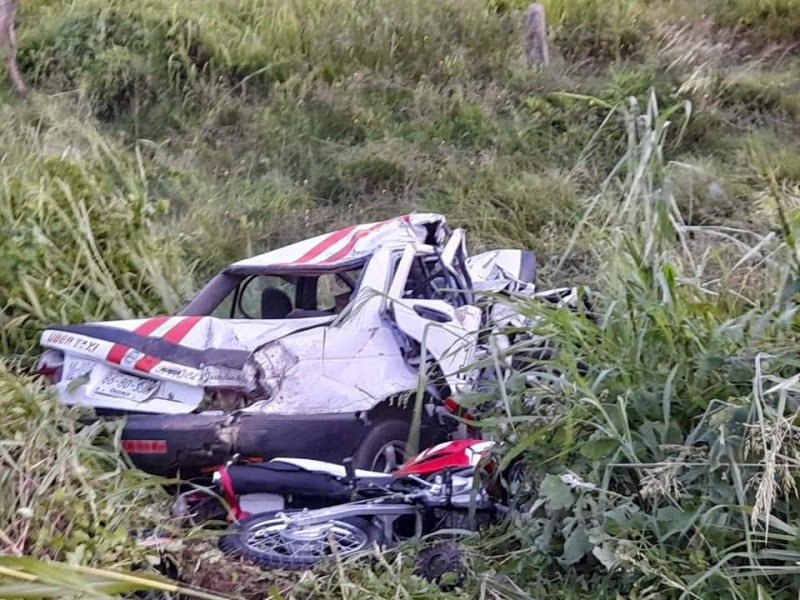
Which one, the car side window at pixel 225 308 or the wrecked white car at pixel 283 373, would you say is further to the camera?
the car side window at pixel 225 308

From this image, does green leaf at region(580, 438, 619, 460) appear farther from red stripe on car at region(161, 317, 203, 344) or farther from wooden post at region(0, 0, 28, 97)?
wooden post at region(0, 0, 28, 97)

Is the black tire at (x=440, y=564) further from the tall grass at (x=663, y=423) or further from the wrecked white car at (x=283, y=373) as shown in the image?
the wrecked white car at (x=283, y=373)

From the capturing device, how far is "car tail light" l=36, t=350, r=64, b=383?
539cm

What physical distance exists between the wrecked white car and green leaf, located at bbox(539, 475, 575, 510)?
1333 millimetres

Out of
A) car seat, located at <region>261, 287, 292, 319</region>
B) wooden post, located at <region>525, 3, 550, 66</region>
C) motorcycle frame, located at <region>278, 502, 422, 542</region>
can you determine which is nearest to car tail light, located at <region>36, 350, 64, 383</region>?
car seat, located at <region>261, 287, 292, 319</region>

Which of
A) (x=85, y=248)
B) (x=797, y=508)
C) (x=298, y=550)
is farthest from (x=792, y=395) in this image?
(x=85, y=248)

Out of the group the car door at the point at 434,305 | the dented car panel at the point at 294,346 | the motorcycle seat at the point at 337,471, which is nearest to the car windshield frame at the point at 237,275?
Result: the dented car panel at the point at 294,346

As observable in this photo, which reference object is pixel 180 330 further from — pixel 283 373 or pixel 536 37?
pixel 536 37

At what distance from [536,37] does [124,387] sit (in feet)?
30.4

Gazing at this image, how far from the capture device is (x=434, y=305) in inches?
221

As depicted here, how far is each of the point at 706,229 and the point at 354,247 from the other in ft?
10.1

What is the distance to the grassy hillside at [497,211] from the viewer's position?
326 centimetres

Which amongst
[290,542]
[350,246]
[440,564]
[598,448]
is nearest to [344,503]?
[290,542]

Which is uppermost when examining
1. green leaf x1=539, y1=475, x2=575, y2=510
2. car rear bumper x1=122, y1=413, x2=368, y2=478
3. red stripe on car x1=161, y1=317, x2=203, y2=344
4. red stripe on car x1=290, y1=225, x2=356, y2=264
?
green leaf x1=539, y1=475, x2=575, y2=510
